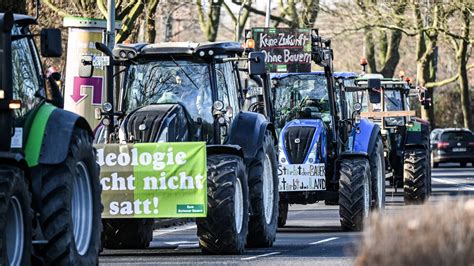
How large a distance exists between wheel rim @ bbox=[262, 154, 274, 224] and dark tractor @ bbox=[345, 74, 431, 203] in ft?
28.1

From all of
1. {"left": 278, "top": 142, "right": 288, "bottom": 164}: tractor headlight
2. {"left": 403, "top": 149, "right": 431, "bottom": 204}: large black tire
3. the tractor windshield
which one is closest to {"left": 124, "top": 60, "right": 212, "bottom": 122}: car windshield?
{"left": 278, "top": 142, "right": 288, "bottom": 164}: tractor headlight

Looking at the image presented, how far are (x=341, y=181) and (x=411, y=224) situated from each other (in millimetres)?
13855

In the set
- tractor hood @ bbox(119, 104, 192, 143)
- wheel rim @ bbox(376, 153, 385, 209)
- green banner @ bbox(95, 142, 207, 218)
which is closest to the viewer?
green banner @ bbox(95, 142, 207, 218)

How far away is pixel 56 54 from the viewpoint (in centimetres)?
1327

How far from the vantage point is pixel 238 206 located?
18.3 m

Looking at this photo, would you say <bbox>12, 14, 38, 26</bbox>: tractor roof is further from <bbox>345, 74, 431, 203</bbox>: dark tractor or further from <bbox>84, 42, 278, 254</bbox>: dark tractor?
<bbox>345, 74, 431, 203</bbox>: dark tractor

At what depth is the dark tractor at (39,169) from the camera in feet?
40.1

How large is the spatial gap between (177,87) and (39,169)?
605 cm

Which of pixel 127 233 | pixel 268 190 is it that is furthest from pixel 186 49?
pixel 268 190

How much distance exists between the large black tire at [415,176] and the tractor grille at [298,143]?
6836 mm

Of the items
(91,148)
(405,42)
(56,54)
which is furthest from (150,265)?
(405,42)

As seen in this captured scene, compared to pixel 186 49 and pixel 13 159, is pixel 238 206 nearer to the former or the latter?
pixel 186 49

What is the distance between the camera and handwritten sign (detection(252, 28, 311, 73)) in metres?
25.0

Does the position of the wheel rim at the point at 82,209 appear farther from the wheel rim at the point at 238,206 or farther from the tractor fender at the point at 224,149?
the tractor fender at the point at 224,149
